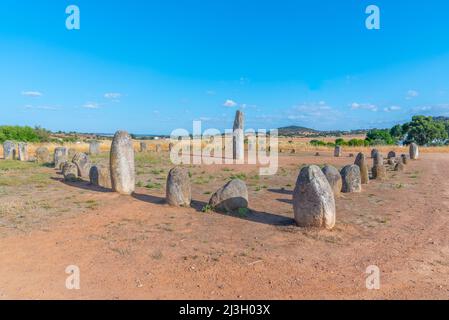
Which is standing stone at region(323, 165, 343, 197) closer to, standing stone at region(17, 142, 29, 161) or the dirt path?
the dirt path

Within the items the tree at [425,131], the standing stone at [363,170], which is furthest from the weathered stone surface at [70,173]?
the tree at [425,131]

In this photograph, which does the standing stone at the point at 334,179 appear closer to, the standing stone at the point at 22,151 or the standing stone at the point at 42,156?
the standing stone at the point at 42,156

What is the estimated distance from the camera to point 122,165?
41.4 ft

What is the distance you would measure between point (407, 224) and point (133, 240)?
7.33 metres

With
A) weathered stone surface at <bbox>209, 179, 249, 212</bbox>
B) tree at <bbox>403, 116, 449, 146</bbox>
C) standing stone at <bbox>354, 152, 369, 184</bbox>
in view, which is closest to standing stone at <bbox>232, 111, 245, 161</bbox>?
standing stone at <bbox>354, 152, 369, 184</bbox>

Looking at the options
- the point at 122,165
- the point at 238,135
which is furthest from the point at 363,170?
the point at 238,135

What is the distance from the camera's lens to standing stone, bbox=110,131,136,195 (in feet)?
41.3

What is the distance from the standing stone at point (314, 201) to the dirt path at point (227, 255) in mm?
301

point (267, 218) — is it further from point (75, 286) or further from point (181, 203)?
point (75, 286)

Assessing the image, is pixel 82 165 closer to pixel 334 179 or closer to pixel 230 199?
pixel 230 199

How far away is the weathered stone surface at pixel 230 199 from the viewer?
33.9 feet

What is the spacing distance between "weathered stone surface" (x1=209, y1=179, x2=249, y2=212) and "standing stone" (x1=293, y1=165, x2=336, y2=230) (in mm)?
2183
